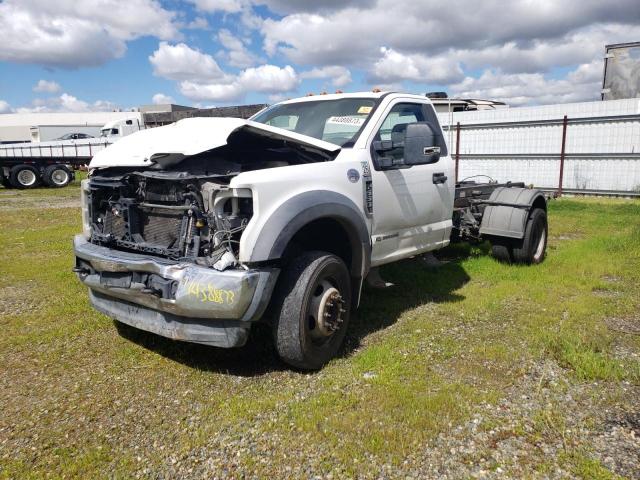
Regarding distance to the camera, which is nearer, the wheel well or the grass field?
the grass field

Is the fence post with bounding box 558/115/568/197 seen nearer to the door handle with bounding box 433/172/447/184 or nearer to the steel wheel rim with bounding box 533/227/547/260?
the steel wheel rim with bounding box 533/227/547/260

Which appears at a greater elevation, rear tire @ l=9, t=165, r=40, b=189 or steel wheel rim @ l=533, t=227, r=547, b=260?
rear tire @ l=9, t=165, r=40, b=189

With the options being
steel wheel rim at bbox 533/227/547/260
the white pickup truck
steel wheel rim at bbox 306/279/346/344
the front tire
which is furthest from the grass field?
steel wheel rim at bbox 533/227/547/260

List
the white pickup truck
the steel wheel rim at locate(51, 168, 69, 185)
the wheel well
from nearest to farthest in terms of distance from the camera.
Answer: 1. the white pickup truck
2. the wheel well
3. the steel wheel rim at locate(51, 168, 69, 185)

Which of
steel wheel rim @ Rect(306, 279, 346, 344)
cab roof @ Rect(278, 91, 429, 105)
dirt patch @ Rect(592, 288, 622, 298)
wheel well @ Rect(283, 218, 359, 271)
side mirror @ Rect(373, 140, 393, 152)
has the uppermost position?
cab roof @ Rect(278, 91, 429, 105)

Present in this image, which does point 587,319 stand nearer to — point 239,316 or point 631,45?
point 239,316

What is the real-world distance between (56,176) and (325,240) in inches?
745

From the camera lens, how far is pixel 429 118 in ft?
18.5

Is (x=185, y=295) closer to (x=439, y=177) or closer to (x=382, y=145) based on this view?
(x=382, y=145)

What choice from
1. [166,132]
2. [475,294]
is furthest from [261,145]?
[475,294]

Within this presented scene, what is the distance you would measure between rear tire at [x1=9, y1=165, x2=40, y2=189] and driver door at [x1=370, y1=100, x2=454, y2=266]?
723 inches

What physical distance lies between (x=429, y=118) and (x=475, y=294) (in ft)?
6.44

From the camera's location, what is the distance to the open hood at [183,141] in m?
3.57

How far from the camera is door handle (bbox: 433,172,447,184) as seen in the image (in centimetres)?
528
